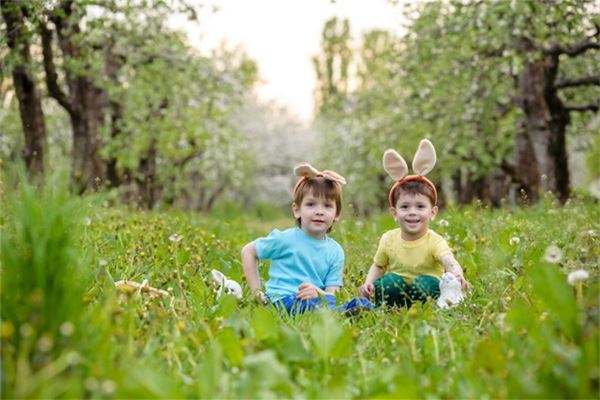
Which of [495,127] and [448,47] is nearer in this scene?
[448,47]

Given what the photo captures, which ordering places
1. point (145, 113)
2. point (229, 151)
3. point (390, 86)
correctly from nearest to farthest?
1. point (145, 113)
2. point (390, 86)
3. point (229, 151)

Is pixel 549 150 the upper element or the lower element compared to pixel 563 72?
lower

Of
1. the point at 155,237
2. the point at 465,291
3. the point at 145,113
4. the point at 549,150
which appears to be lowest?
the point at 465,291

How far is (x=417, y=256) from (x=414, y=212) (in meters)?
0.27

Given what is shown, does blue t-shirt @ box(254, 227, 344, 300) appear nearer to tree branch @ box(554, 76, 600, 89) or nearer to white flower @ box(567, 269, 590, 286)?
white flower @ box(567, 269, 590, 286)

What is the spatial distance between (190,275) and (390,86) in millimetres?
19420

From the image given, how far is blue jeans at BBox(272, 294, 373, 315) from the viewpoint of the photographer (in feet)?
12.6

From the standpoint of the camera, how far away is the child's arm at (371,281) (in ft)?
14.1

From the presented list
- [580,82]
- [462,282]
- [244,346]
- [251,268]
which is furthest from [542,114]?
[244,346]

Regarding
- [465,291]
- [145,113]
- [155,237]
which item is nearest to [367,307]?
[465,291]

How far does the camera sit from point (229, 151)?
2806 centimetres

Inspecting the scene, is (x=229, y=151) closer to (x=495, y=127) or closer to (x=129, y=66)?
(x=129, y=66)

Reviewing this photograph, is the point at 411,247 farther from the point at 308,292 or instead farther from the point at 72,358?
the point at 72,358

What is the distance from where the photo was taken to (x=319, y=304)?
12.5 feet
